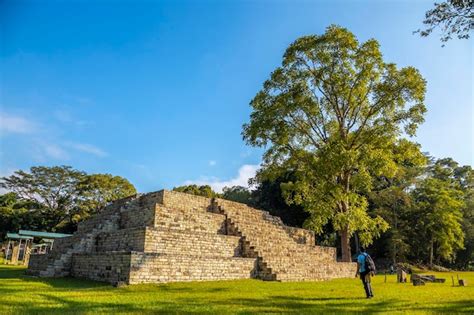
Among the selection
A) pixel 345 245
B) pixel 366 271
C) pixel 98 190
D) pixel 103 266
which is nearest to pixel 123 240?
pixel 103 266

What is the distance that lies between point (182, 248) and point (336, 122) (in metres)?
13.7

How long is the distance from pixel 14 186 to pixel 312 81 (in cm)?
4010

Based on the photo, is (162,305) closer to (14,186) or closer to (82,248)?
(82,248)

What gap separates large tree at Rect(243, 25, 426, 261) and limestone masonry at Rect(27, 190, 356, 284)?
2828 millimetres

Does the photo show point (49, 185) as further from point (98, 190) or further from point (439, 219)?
point (439, 219)

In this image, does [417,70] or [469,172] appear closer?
[417,70]

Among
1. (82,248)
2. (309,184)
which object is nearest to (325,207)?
(309,184)

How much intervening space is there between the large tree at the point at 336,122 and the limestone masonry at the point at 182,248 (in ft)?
9.28

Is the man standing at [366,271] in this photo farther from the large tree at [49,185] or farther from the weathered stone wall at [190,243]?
the large tree at [49,185]

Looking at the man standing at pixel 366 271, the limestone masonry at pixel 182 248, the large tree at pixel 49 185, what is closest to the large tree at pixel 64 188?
the large tree at pixel 49 185

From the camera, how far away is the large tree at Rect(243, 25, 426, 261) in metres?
20.0

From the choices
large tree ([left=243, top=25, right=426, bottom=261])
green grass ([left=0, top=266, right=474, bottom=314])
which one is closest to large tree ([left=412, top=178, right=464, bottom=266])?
large tree ([left=243, top=25, right=426, bottom=261])

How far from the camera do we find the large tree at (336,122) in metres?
20.0

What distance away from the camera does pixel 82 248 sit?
49.0 feet
